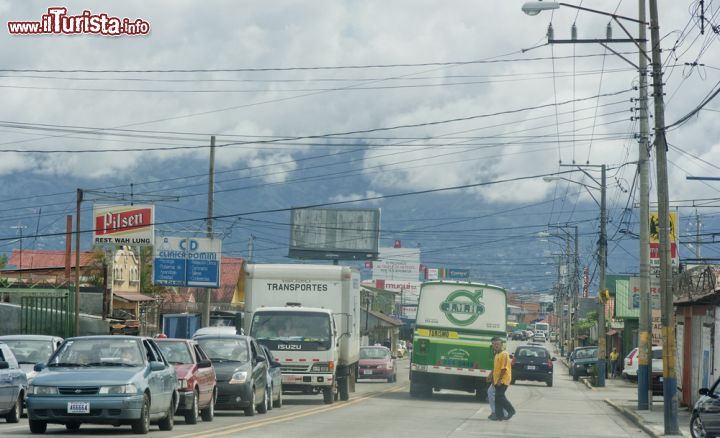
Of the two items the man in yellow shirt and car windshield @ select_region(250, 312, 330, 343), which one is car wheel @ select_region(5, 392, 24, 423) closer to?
car windshield @ select_region(250, 312, 330, 343)

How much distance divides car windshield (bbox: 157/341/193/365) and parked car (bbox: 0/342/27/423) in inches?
105

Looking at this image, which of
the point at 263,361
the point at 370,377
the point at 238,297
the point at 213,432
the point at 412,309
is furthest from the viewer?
the point at 412,309

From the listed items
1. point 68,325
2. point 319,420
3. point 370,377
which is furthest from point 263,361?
point 370,377

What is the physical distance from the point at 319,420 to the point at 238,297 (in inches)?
2541

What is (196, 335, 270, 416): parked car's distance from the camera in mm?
26406

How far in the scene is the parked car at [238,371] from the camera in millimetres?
26406

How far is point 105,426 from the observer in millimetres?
21891

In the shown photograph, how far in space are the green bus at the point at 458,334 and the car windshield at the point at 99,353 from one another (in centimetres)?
1936

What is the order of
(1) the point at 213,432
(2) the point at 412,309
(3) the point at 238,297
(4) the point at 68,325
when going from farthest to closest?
(2) the point at 412,309 → (3) the point at 238,297 → (4) the point at 68,325 → (1) the point at 213,432

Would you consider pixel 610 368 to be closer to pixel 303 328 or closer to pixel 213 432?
pixel 303 328

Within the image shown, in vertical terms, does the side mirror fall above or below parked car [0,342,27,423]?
above

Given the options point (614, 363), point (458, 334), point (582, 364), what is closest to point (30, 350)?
point (458, 334)

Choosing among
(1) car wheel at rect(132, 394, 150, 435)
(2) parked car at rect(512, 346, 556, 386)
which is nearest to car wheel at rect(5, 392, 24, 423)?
(1) car wheel at rect(132, 394, 150, 435)

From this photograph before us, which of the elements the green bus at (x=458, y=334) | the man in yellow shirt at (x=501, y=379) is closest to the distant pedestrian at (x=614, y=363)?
the green bus at (x=458, y=334)
